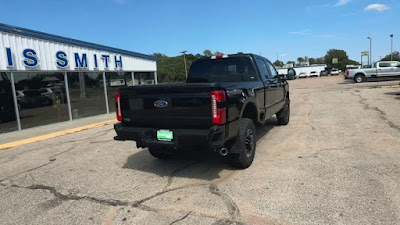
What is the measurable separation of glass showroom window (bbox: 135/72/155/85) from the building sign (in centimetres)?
211

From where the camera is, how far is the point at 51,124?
1223 centimetres

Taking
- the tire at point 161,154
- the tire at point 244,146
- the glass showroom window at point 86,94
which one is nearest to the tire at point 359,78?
the glass showroom window at point 86,94

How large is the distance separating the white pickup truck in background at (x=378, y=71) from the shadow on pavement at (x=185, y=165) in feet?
91.5

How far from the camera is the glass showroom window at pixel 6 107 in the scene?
1034cm

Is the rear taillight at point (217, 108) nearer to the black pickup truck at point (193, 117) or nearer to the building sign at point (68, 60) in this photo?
the black pickup truck at point (193, 117)

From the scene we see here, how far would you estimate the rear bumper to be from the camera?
13.3ft

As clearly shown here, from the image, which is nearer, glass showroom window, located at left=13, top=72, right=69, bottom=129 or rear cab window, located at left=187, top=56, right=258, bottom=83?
rear cab window, located at left=187, top=56, right=258, bottom=83


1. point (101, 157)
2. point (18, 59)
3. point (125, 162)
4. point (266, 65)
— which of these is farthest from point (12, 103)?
point (266, 65)

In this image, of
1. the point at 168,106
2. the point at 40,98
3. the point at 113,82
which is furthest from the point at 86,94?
the point at 168,106

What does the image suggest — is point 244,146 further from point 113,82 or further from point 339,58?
point 339,58

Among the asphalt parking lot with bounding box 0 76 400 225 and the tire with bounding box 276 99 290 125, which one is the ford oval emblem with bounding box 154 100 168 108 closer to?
the asphalt parking lot with bounding box 0 76 400 225

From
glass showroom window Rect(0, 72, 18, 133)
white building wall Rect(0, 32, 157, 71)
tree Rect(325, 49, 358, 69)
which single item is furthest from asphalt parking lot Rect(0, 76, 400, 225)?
tree Rect(325, 49, 358, 69)

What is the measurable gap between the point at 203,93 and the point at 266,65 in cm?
350

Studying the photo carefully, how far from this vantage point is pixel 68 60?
12820 millimetres
